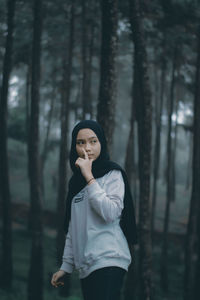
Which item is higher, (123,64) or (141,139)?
(123,64)

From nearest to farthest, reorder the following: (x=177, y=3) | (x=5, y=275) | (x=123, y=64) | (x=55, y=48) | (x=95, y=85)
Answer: (x=5, y=275)
(x=177, y=3)
(x=55, y=48)
(x=123, y=64)
(x=95, y=85)

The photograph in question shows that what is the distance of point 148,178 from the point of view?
8883 mm

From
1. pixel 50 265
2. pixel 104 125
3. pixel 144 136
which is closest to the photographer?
pixel 104 125

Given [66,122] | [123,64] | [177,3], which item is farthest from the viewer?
[123,64]

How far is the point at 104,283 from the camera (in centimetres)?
310

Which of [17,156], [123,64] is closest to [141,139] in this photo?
[123,64]

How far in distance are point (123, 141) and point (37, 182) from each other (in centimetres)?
2859

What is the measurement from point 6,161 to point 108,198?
31.0ft

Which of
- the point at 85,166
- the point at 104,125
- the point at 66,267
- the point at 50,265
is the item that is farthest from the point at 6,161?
the point at 85,166

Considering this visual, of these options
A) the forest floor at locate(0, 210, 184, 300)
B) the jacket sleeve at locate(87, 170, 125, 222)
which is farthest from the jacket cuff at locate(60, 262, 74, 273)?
the forest floor at locate(0, 210, 184, 300)

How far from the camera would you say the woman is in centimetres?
311

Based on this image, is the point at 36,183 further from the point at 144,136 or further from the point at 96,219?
the point at 96,219

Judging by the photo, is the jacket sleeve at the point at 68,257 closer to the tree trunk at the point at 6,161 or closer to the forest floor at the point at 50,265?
the tree trunk at the point at 6,161

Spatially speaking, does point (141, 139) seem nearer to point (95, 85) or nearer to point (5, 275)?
point (5, 275)
